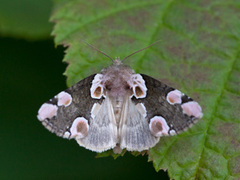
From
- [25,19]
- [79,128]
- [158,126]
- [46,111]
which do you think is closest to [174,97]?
[158,126]

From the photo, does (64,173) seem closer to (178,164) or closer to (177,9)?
(178,164)

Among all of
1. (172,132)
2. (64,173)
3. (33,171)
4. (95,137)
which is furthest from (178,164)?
(33,171)

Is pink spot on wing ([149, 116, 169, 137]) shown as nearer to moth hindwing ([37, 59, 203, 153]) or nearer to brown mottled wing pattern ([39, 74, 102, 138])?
moth hindwing ([37, 59, 203, 153])

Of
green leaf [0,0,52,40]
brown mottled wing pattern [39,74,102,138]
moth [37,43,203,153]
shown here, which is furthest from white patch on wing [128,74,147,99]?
green leaf [0,0,52,40]

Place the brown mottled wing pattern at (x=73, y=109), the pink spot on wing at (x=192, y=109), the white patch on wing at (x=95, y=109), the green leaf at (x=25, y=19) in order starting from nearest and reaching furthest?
the pink spot on wing at (x=192, y=109) → the brown mottled wing pattern at (x=73, y=109) → the white patch on wing at (x=95, y=109) → the green leaf at (x=25, y=19)

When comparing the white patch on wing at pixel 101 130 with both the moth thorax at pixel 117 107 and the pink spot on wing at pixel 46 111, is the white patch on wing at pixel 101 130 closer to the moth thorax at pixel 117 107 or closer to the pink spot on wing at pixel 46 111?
the moth thorax at pixel 117 107

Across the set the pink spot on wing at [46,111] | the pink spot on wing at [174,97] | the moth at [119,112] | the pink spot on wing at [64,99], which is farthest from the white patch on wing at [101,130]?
the pink spot on wing at [174,97]
